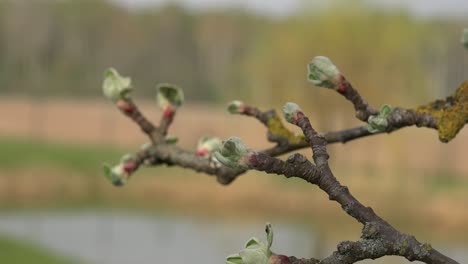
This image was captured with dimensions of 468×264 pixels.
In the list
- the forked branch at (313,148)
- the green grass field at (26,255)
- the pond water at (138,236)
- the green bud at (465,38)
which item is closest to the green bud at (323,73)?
the forked branch at (313,148)

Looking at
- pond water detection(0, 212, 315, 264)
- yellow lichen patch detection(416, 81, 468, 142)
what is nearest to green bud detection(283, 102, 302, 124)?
yellow lichen patch detection(416, 81, 468, 142)

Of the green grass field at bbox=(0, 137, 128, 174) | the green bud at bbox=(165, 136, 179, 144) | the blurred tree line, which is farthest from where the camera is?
the green grass field at bbox=(0, 137, 128, 174)

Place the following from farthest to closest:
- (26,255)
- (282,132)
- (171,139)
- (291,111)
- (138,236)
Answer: (138,236) → (26,255) → (171,139) → (282,132) → (291,111)

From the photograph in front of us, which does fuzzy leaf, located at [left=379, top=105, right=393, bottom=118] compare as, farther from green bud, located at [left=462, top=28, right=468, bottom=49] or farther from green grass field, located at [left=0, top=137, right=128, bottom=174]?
green grass field, located at [left=0, top=137, right=128, bottom=174]

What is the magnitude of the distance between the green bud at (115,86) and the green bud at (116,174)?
14 cm

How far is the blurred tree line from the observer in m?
23.5

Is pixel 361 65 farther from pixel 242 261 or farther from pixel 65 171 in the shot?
pixel 242 261

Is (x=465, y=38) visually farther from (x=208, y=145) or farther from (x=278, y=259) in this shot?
(x=278, y=259)

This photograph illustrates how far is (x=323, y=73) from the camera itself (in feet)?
3.76

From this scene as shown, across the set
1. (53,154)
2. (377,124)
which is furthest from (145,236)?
(377,124)

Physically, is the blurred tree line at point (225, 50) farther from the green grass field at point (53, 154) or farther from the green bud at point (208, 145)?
the green bud at point (208, 145)

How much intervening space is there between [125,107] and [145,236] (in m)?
23.2

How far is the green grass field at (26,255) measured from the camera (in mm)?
19016

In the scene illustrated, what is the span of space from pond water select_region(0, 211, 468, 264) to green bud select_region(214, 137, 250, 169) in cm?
1927
